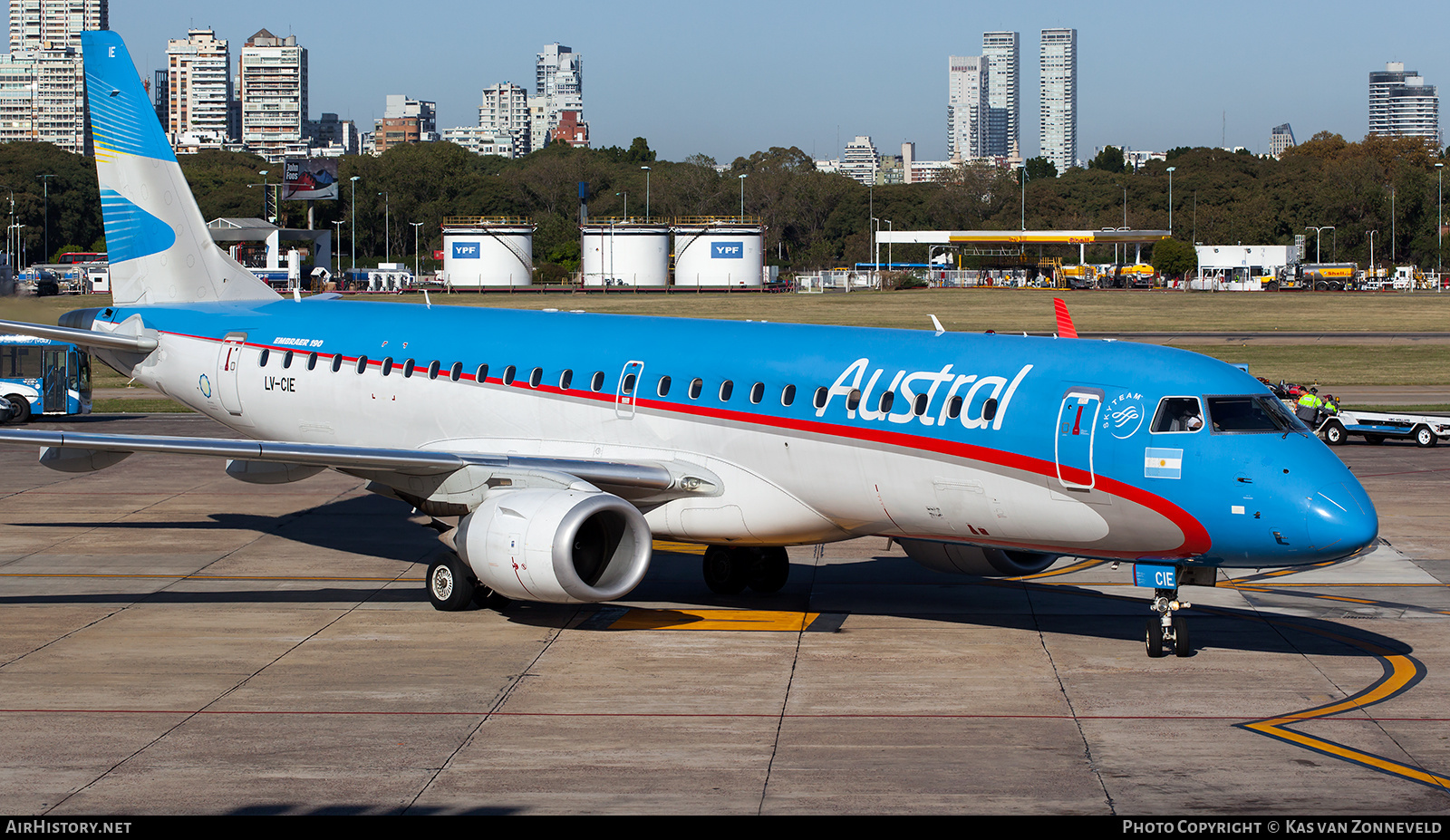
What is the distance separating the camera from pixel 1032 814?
1246 cm

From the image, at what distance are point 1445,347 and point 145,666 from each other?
7693 centimetres

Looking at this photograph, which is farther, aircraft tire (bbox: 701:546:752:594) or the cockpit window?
aircraft tire (bbox: 701:546:752:594)

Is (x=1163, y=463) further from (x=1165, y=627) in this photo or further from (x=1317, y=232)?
(x=1317, y=232)

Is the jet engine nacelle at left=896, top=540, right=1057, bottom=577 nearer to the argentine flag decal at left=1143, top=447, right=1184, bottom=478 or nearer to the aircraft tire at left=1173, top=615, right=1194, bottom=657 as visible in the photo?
the aircraft tire at left=1173, top=615, right=1194, bottom=657

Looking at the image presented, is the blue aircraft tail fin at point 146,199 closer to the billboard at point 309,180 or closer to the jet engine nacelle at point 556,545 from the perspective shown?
the jet engine nacelle at point 556,545

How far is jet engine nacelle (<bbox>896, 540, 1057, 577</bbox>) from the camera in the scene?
20.2 m

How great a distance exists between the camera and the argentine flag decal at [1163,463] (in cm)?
1681

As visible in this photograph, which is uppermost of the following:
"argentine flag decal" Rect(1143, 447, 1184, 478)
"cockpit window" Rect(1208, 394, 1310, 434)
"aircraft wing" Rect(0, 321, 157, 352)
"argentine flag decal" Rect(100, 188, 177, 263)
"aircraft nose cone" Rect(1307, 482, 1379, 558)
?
"argentine flag decal" Rect(100, 188, 177, 263)

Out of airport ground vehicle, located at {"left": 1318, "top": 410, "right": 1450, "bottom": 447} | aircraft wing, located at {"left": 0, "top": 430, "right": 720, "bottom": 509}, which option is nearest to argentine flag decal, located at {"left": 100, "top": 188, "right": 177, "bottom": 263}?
aircraft wing, located at {"left": 0, "top": 430, "right": 720, "bottom": 509}

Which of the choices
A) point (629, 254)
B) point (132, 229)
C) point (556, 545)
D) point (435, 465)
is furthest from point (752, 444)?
point (629, 254)

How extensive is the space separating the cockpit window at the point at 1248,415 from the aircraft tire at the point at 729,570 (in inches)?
325

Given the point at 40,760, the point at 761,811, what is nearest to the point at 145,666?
the point at 40,760

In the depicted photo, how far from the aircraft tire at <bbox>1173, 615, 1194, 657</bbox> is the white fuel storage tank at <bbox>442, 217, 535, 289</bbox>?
144 meters
